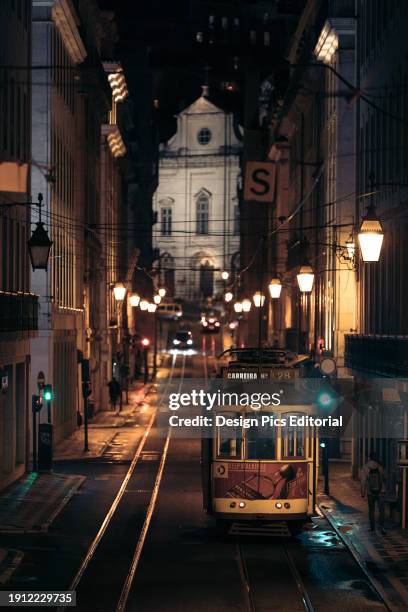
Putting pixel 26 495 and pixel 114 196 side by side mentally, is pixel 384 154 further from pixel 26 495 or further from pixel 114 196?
pixel 114 196

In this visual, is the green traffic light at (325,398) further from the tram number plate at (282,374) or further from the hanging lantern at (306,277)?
the hanging lantern at (306,277)

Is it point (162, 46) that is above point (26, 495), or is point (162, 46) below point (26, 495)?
above

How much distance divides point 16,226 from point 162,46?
114 metres

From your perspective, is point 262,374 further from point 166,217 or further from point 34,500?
point 166,217

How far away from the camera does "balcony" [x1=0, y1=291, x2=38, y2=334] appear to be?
107 feet

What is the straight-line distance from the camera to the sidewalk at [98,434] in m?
45.6

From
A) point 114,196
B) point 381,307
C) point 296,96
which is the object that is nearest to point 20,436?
point 381,307

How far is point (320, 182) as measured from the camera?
176ft

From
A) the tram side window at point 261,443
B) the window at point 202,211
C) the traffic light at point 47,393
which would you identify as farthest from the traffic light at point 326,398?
the window at point 202,211

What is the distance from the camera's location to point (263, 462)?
25484 mm

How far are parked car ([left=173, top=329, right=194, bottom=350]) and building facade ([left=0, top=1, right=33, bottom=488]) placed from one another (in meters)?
76.1

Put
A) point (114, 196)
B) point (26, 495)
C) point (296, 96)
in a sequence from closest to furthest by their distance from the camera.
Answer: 1. point (26, 495)
2. point (296, 96)
3. point (114, 196)

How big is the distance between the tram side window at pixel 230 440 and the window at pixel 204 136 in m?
131

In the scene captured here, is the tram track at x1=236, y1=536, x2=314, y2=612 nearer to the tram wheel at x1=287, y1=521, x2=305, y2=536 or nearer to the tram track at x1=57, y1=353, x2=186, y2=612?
the tram wheel at x1=287, y1=521, x2=305, y2=536
